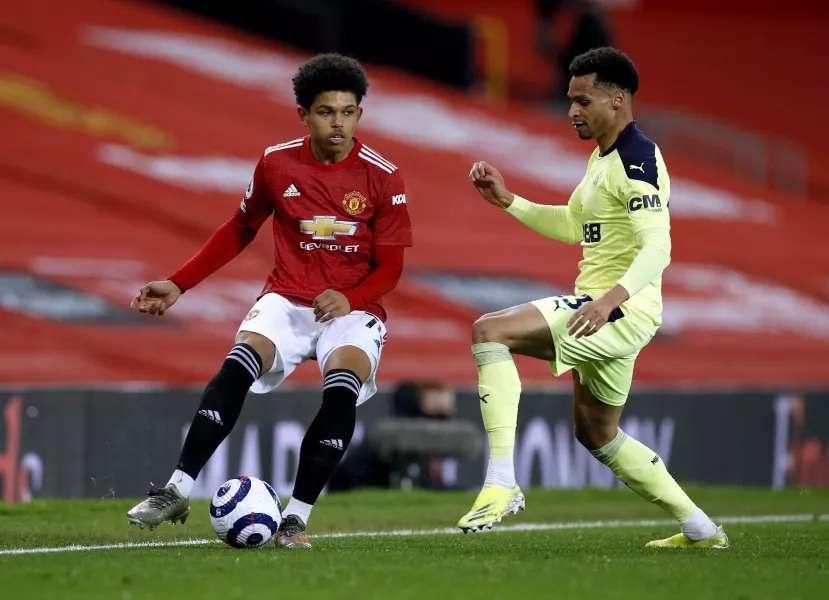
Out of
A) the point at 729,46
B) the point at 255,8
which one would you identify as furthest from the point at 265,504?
the point at 729,46

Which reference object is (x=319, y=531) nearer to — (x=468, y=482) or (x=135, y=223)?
(x=468, y=482)

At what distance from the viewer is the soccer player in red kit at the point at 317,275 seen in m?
5.51

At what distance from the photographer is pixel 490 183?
5871mm

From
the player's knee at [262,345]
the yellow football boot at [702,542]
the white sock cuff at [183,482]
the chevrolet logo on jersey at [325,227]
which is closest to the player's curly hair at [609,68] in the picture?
the chevrolet logo on jersey at [325,227]

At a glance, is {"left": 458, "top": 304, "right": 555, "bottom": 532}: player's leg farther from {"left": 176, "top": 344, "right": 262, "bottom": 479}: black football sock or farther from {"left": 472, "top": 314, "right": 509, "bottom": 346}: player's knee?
{"left": 176, "top": 344, "right": 262, "bottom": 479}: black football sock

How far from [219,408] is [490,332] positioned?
109 cm

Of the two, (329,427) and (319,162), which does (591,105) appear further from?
(329,427)

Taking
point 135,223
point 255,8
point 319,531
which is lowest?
point 319,531

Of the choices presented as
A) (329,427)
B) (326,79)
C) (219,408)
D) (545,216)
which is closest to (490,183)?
(545,216)

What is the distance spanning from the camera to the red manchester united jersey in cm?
582

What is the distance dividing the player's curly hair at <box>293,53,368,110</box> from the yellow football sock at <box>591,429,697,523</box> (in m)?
1.78

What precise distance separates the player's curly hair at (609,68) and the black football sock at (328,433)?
1.55 meters

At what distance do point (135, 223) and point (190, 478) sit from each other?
10.5 metres

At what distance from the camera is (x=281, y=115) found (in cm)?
1998
